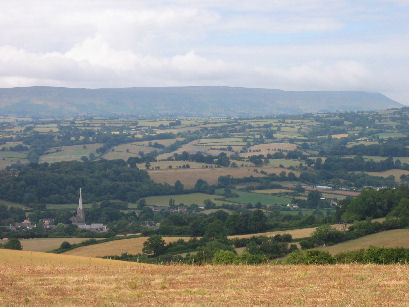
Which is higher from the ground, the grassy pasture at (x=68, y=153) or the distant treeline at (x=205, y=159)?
the distant treeline at (x=205, y=159)

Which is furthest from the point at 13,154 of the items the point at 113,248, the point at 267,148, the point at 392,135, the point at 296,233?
the point at 392,135

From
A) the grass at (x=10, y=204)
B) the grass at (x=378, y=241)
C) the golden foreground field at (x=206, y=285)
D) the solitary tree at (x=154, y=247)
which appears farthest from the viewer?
the grass at (x=10, y=204)

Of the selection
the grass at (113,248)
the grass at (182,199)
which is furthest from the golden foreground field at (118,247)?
the grass at (182,199)

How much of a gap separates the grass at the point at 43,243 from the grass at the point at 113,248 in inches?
181

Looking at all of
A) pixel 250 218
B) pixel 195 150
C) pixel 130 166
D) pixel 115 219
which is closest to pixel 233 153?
pixel 195 150

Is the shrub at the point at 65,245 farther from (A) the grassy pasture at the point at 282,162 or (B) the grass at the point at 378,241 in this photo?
(A) the grassy pasture at the point at 282,162

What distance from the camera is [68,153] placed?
554ft

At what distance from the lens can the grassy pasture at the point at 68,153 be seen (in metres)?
159

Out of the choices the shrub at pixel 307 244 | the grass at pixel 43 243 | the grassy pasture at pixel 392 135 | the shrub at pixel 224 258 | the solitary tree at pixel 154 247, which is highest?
the shrub at pixel 224 258

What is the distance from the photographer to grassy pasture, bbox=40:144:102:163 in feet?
522

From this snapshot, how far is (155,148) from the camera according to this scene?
7092 inches

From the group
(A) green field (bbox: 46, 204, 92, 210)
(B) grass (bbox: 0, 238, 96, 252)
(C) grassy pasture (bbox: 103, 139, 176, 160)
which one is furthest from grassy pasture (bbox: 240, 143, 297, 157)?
(B) grass (bbox: 0, 238, 96, 252)

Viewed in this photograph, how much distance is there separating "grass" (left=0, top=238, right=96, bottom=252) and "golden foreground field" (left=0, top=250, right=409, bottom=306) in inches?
1502

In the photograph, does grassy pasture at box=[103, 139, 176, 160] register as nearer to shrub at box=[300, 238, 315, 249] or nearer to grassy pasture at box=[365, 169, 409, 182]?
grassy pasture at box=[365, 169, 409, 182]
